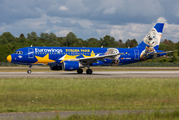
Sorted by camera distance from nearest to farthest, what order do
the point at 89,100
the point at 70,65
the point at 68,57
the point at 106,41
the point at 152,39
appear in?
the point at 89,100
the point at 70,65
the point at 68,57
the point at 152,39
the point at 106,41

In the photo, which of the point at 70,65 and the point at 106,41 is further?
the point at 106,41

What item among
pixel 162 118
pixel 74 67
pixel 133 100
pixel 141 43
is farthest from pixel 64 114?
pixel 141 43

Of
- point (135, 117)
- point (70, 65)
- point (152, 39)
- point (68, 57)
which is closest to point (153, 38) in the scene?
point (152, 39)

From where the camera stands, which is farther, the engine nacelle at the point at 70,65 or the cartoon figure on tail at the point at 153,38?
the cartoon figure on tail at the point at 153,38

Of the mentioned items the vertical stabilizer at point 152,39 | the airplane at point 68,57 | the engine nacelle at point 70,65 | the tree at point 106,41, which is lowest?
the engine nacelle at point 70,65

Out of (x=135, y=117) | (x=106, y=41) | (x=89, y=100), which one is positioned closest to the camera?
(x=135, y=117)

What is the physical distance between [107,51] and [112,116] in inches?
1256

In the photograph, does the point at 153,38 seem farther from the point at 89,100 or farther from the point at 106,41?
the point at 106,41

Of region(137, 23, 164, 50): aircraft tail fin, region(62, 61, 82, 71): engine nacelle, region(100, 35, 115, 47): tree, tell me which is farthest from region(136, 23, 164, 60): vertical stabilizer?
region(100, 35, 115, 47): tree

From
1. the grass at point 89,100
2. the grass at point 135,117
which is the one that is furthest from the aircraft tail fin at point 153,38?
the grass at point 135,117

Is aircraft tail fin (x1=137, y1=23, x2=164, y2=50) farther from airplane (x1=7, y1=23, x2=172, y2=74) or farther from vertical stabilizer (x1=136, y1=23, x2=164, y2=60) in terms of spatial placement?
airplane (x1=7, y1=23, x2=172, y2=74)

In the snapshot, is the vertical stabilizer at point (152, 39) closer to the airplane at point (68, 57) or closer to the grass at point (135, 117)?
the airplane at point (68, 57)

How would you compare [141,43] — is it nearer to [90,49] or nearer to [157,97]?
[90,49]

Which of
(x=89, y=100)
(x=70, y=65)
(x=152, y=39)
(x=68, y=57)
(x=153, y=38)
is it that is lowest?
(x=89, y=100)
